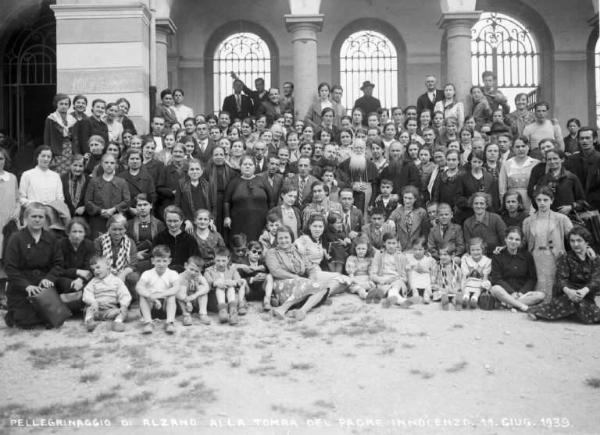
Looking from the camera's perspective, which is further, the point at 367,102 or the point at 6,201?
the point at 367,102

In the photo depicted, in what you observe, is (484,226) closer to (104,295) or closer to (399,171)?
(399,171)

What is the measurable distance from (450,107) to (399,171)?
277cm

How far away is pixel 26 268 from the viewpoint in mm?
7453

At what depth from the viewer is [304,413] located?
16.7 ft

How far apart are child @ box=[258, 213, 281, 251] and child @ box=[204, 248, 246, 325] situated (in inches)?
25.3

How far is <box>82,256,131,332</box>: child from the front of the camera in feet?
24.0

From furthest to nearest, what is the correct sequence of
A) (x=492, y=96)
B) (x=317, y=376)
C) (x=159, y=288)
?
(x=492, y=96) < (x=159, y=288) < (x=317, y=376)

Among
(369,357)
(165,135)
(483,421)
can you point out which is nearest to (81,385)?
(369,357)

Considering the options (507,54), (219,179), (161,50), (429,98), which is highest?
(507,54)

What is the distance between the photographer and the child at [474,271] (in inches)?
307

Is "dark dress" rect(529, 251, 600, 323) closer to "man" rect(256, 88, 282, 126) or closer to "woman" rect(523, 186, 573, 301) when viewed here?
"woman" rect(523, 186, 573, 301)

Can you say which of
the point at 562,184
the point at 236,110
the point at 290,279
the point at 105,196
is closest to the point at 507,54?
the point at 236,110

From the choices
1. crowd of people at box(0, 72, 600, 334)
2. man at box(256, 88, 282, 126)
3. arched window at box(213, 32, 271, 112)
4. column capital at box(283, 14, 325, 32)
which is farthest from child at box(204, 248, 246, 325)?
arched window at box(213, 32, 271, 112)

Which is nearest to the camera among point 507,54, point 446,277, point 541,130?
point 446,277
